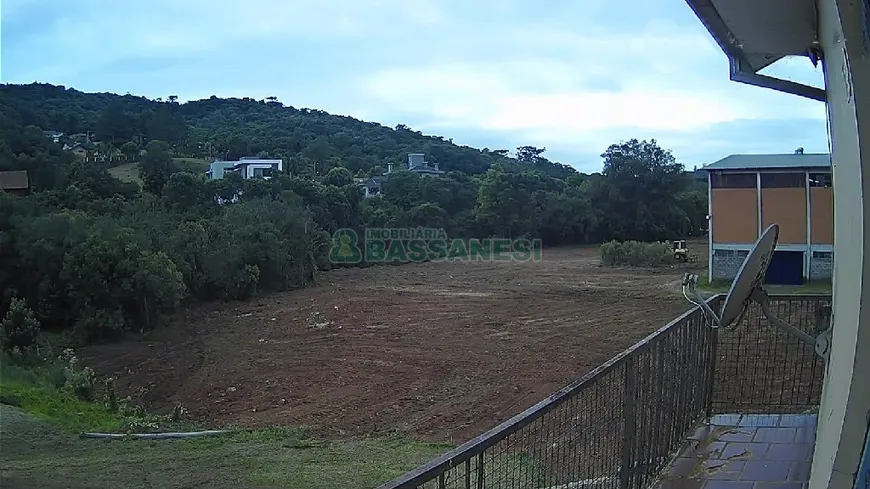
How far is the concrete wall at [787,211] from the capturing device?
600 inches

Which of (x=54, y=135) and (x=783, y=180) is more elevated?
(x=54, y=135)

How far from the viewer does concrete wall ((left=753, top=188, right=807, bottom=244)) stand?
50.0ft

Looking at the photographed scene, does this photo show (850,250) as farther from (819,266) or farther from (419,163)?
(419,163)

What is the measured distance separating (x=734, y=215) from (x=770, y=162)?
1.33 meters

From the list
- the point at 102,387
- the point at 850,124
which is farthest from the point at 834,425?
the point at 102,387

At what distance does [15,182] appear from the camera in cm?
1733

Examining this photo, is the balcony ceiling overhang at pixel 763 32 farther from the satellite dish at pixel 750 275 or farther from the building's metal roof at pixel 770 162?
the building's metal roof at pixel 770 162

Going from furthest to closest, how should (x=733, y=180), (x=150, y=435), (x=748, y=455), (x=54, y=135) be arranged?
(x=54, y=135), (x=733, y=180), (x=150, y=435), (x=748, y=455)

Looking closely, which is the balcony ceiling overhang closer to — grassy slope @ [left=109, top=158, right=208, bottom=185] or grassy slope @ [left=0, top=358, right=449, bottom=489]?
grassy slope @ [left=0, top=358, right=449, bottom=489]

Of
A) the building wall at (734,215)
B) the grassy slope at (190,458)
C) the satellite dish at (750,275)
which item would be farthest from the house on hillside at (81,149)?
the satellite dish at (750,275)

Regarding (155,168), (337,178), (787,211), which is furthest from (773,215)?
(337,178)

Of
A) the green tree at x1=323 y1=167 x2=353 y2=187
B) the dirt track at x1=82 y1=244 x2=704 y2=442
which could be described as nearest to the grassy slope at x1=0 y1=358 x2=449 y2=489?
the dirt track at x1=82 y1=244 x2=704 y2=442

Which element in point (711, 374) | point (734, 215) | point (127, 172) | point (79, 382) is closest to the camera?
point (711, 374)

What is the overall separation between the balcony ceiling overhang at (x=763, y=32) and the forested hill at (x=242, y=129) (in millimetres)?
22105
